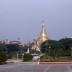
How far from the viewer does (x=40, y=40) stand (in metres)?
123

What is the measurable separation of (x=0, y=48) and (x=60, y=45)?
65.6 feet

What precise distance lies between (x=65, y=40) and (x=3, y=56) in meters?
64.4

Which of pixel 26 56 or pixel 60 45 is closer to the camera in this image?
pixel 26 56

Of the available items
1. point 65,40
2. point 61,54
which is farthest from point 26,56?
point 65,40

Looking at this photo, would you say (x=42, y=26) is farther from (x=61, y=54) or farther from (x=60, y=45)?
(x=61, y=54)

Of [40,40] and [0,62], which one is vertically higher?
[40,40]

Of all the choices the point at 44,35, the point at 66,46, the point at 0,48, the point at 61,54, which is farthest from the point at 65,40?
the point at 61,54

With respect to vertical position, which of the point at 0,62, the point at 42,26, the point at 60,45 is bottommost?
the point at 0,62

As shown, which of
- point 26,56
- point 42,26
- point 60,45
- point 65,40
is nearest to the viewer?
point 26,56

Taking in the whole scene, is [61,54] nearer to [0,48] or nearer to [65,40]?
[0,48]

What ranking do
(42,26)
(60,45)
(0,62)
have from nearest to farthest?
(0,62) < (60,45) < (42,26)

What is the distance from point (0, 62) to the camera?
153ft

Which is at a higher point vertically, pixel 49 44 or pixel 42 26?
pixel 42 26

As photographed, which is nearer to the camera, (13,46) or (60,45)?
(60,45)
